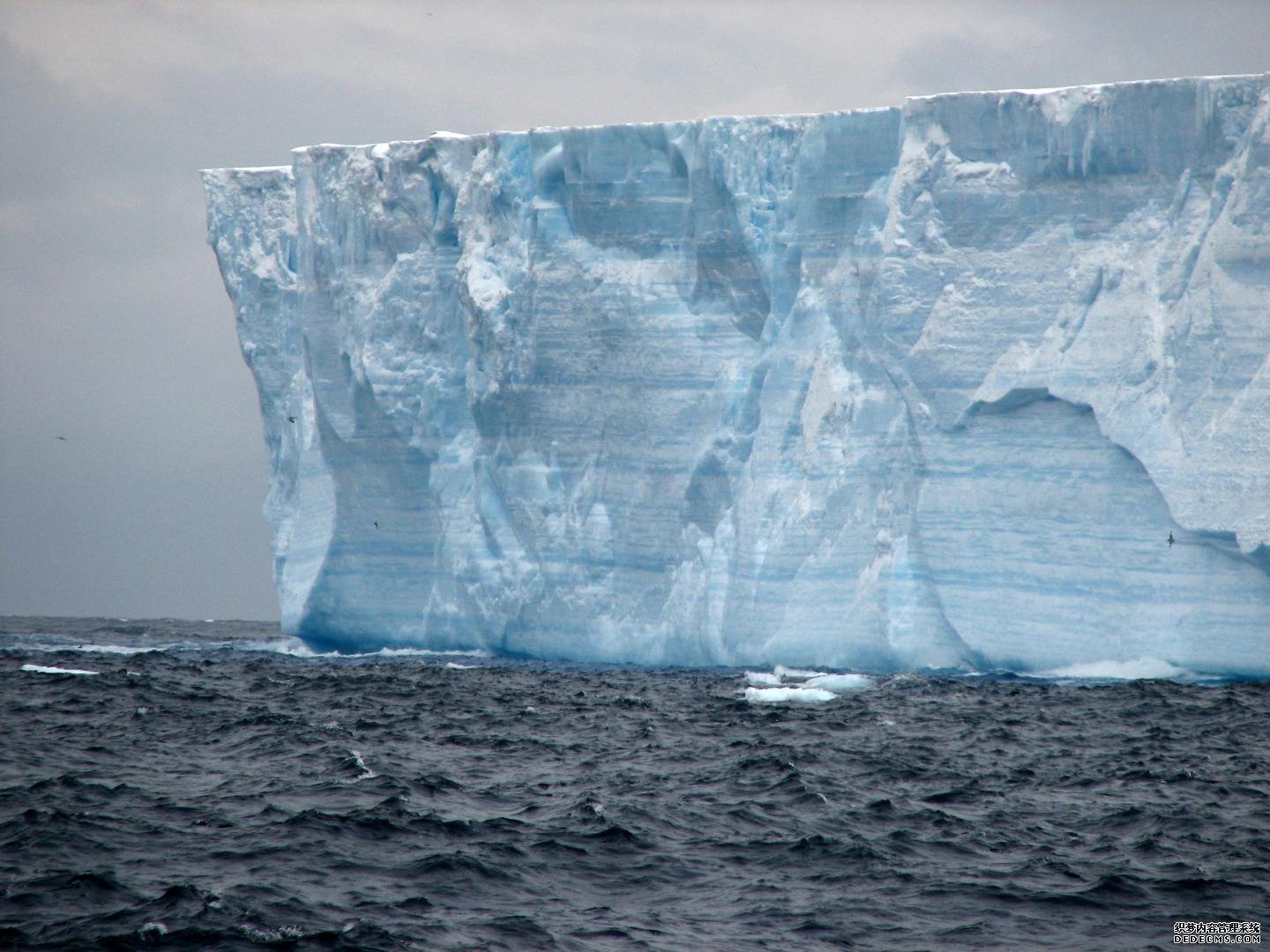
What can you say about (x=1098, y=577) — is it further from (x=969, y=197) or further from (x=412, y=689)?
(x=412, y=689)

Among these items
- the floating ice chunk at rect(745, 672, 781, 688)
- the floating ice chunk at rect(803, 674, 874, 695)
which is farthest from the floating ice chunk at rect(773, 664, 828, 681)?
the floating ice chunk at rect(803, 674, 874, 695)

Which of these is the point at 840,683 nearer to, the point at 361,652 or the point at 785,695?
the point at 785,695

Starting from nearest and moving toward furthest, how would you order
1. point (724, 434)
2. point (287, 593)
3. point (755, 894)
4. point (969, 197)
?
point (755, 894), point (969, 197), point (724, 434), point (287, 593)

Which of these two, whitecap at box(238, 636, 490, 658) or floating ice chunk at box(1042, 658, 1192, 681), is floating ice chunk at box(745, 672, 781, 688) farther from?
whitecap at box(238, 636, 490, 658)

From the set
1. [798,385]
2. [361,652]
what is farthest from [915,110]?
[361,652]

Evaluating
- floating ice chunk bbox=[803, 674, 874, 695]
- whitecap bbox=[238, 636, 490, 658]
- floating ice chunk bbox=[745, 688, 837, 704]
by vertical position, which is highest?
whitecap bbox=[238, 636, 490, 658]

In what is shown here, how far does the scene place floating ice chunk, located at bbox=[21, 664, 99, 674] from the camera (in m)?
18.1

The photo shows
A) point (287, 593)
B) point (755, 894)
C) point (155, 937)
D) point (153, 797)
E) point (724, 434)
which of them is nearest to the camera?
point (155, 937)

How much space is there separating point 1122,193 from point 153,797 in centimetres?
1242

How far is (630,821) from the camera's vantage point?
8.99 m

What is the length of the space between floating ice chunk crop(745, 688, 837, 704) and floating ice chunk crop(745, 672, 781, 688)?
1.09 metres

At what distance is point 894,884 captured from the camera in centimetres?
771

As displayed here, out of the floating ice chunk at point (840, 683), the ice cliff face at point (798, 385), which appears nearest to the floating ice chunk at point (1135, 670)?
the ice cliff face at point (798, 385)

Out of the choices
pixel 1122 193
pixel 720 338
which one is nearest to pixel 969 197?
pixel 1122 193
